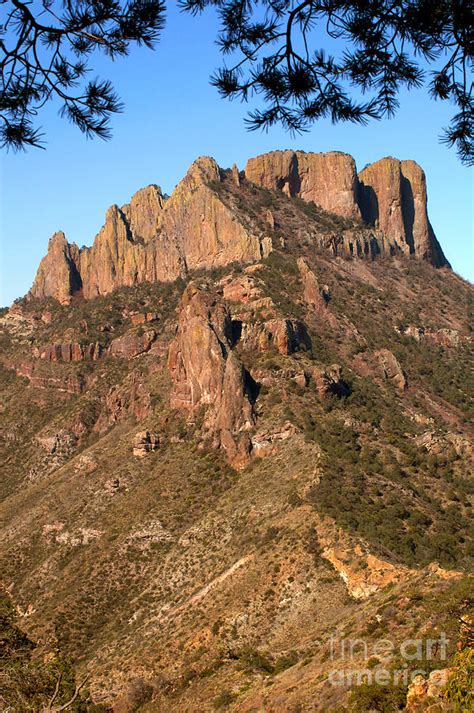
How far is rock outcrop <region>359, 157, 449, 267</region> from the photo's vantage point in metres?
150

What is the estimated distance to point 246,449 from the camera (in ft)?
233

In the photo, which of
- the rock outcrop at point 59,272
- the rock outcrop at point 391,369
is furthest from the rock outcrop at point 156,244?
the rock outcrop at point 391,369

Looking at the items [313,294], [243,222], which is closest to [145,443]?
[313,294]

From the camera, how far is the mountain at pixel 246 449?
1476 inches

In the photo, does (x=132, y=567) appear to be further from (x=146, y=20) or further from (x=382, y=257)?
(x=382, y=257)

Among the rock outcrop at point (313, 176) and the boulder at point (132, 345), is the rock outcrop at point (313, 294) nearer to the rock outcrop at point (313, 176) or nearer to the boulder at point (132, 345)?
the boulder at point (132, 345)

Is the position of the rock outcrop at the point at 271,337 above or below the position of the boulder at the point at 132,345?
below

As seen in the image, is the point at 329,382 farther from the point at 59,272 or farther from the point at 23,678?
the point at 59,272

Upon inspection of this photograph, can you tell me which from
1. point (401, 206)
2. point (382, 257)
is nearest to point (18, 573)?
point (382, 257)

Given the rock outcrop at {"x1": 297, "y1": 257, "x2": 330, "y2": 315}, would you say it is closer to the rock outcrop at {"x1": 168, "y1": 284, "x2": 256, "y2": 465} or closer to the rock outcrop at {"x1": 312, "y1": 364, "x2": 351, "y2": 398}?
the rock outcrop at {"x1": 168, "y1": 284, "x2": 256, "y2": 465}

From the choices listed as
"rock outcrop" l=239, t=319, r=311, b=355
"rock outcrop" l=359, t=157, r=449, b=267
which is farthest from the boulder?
"rock outcrop" l=359, t=157, r=449, b=267

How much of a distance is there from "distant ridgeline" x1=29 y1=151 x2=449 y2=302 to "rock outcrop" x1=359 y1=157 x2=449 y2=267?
216 mm

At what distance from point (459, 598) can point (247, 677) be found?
37.5 ft

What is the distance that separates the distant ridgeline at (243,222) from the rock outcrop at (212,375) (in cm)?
3498
